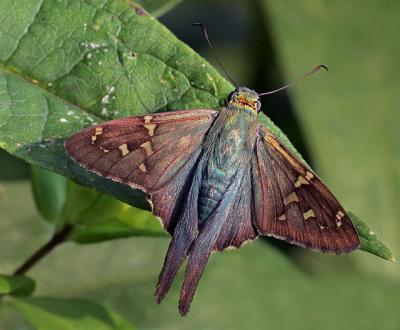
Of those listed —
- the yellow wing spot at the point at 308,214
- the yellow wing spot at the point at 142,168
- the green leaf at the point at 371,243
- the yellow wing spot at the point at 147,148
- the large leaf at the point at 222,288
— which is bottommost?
the large leaf at the point at 222,288

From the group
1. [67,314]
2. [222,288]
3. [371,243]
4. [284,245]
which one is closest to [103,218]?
[67,314]

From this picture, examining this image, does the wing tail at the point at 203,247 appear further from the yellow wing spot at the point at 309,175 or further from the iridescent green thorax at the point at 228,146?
the yellow wing spot at the point at 309,175

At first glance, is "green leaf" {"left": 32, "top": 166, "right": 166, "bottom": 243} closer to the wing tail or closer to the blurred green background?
the wing tail

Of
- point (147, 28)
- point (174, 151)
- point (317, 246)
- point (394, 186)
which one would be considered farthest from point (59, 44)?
point (394, 186)

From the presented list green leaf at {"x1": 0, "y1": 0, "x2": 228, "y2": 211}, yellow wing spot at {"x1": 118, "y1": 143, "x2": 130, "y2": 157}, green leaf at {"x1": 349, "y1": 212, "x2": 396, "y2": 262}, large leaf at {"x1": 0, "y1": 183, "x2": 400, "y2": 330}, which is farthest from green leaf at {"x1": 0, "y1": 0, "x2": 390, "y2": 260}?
large leaf at {"x1": 0, "y1": 183, "x2": 400, "y2": 330}

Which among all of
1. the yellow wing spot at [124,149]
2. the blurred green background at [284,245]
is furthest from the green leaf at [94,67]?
the blurred green background at [284,245]

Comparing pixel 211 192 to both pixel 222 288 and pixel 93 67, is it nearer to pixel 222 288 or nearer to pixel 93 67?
pixel 93 67
